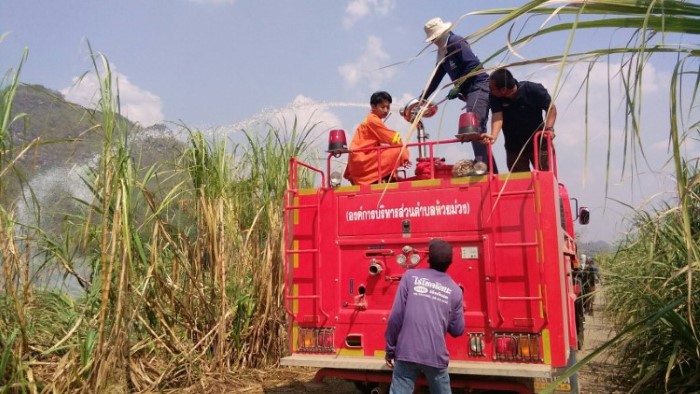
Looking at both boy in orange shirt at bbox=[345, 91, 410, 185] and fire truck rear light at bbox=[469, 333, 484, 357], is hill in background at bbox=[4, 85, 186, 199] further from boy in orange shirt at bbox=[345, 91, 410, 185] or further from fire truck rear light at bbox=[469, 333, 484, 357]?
fire truck rear light at bbox=[469, 333, 484, 357]

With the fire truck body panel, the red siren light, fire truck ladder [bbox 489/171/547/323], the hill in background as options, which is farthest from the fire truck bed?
the hill in background

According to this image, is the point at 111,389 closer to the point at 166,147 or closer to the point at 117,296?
the point at 117,296

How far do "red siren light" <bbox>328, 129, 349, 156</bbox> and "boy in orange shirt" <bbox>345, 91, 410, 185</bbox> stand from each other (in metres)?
0.13

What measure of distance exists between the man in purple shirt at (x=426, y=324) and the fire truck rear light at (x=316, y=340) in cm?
110

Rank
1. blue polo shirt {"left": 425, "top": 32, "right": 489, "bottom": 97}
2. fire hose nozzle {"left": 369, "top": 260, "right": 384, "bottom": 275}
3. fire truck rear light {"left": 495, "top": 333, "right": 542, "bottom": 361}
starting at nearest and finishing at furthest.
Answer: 1. fire truck rear light {"left": 495, "top": 333, "right": 542, "bottom": 361}
2. fire hose nozzle {"left": 369, "top": 260, "right": 384, "bottom": 275}
3. blue polo shirt {"left": 425, "top": 32, "right": 489, "bottom": 97}

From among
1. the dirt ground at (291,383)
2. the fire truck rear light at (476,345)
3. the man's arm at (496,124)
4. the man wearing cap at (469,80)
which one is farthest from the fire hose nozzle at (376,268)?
the dirt ground at (291,383)

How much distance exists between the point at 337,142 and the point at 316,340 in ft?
6.24

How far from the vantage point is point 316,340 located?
5598 millimetres

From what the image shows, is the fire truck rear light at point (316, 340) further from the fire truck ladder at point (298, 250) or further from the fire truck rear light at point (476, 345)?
the fire truck rear light at point (476, 345)

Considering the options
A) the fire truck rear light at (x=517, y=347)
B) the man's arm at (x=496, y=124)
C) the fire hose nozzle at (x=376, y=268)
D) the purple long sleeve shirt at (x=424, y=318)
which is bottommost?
the fire truck rear light at (x=517, y=347)

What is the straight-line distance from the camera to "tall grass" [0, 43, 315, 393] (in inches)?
187

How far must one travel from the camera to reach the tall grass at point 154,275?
475 cm

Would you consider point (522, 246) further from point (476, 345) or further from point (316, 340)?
point (316, 340)

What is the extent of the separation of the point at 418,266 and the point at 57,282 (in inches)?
138
